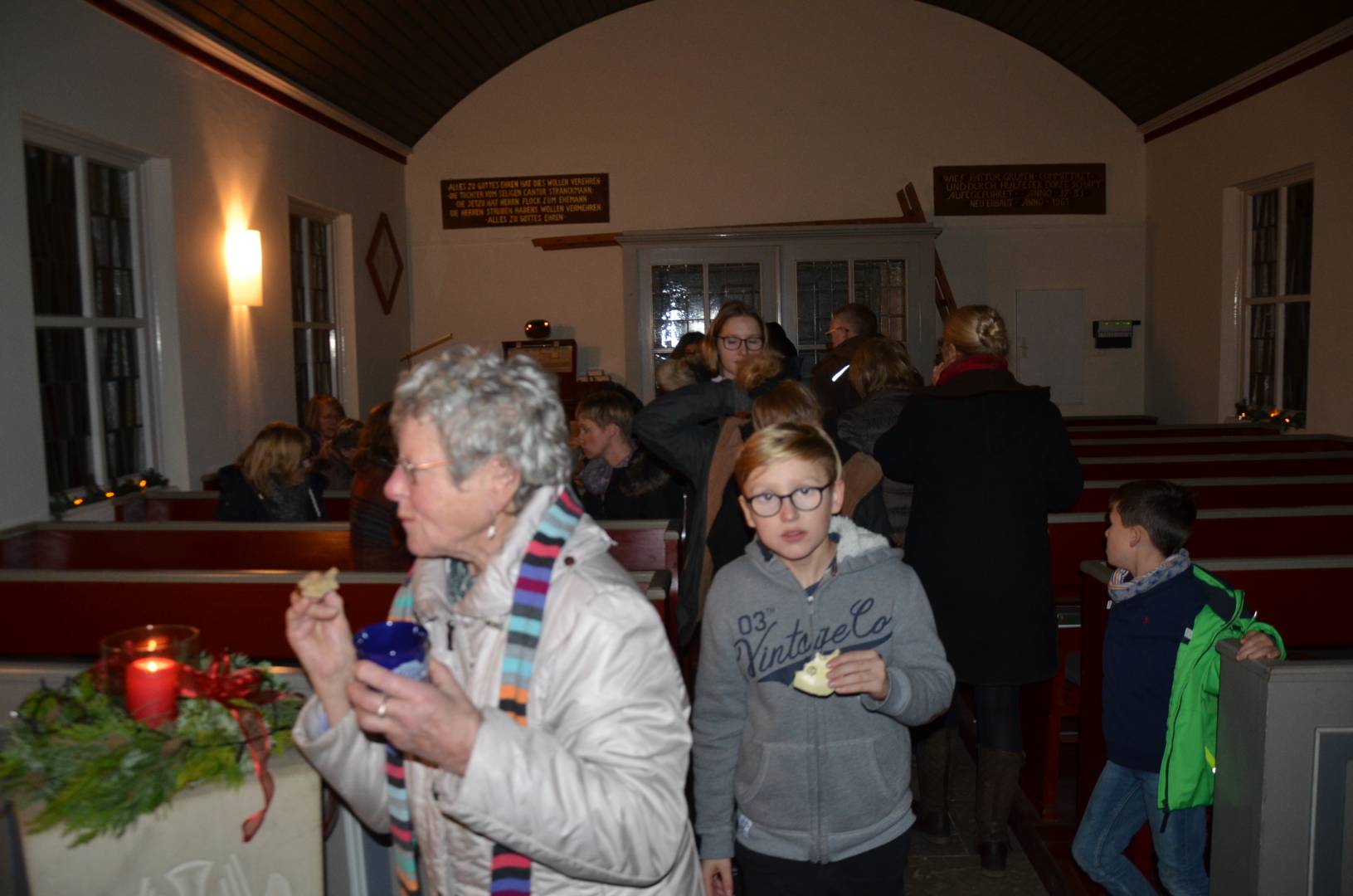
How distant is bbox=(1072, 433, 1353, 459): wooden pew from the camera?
6.21 meters

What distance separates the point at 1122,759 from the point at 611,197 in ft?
26.6

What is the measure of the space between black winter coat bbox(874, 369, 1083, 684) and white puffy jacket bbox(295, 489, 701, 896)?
1625 mm

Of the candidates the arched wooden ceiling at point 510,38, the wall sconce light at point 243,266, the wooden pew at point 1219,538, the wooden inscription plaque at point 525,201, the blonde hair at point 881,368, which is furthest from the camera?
the wooden inscription plaque at point 525,201

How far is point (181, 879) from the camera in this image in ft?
4.97

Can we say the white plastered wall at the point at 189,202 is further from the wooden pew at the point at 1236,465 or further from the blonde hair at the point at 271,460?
the wooden pew at the point at 1236,465

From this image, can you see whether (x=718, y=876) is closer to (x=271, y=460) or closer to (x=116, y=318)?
(x=271, y=460)

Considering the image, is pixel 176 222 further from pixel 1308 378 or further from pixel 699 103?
pixel 1308 378

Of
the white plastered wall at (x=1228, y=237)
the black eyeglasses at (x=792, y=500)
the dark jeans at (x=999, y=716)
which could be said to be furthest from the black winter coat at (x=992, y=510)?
the white plastered wall at (x=1228, y=237)

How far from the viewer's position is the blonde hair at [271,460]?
4.28 metres

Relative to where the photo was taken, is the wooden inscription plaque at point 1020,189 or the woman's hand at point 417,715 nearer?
the woman's hand at point 417,715

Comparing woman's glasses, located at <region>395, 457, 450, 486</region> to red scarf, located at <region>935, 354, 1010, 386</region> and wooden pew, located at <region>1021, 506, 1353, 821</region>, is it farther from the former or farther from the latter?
wooden pew, located at <region>1021, 506, 1353, 821</region>

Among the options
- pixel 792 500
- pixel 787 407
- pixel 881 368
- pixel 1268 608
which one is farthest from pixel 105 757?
pixel 1268 608

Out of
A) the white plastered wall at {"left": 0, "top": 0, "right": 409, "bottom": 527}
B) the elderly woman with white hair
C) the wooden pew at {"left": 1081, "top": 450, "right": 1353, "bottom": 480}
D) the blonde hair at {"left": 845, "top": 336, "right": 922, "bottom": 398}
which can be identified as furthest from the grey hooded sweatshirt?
the wooden pew at {"left": 1081, "top": 450, "right": 1353, "bottom": 480}

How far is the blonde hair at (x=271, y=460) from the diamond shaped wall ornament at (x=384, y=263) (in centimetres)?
494
